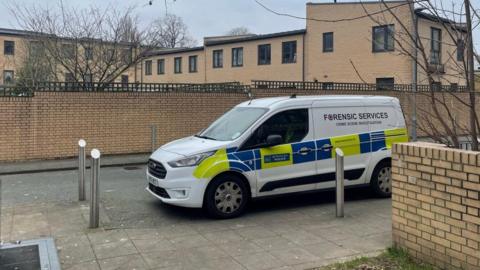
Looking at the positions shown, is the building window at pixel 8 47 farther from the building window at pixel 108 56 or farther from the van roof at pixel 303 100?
the van roof at pixel 303 100

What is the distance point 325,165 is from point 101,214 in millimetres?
3621

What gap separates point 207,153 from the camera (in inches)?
275

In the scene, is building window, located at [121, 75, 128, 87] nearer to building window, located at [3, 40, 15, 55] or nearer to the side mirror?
the side mirror

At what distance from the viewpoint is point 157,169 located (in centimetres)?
724

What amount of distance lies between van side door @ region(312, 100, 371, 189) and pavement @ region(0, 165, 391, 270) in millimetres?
541

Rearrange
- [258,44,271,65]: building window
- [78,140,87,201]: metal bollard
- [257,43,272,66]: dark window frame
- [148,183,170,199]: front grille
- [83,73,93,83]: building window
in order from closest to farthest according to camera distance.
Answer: [148,183,170,199]: front grille
[78,140,87,201]: metal bollard
[83,73,93,83]: building window
[257,43,272,66]: dark window frame
[258,44,271,65]: building window

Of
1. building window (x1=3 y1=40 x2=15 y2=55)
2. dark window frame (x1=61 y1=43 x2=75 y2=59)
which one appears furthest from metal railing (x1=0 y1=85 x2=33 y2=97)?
building window (x1=3 y1=40 x2=15 y2=55)

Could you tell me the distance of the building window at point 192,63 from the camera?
44.2m

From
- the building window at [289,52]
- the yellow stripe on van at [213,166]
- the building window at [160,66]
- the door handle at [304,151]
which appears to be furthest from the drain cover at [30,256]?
the building window at [160,66]

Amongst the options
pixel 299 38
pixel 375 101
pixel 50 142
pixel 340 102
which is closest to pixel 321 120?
pixel 340 102

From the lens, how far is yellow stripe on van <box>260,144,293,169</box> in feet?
24.0

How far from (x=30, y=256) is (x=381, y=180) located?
228 inches

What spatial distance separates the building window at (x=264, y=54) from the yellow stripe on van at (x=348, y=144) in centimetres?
2843

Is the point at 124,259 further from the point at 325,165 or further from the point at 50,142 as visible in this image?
the point at 50,142
